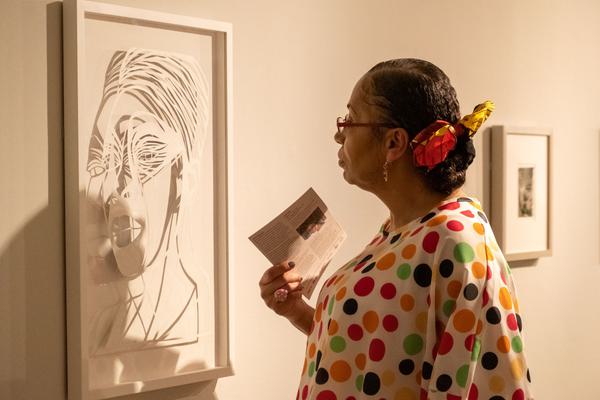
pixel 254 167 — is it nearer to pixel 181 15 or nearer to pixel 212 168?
pixel 212 168

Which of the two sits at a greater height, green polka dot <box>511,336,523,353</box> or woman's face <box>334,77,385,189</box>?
woman's face <box>334,77,385,189</box>

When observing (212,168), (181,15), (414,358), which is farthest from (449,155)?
(181,15)

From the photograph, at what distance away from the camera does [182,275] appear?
171 cm

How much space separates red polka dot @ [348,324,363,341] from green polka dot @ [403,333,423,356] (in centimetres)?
8

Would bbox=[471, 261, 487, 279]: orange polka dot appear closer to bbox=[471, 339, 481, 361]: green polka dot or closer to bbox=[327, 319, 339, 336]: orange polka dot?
bbox=[471, 339, 481, 361]: green polka dot

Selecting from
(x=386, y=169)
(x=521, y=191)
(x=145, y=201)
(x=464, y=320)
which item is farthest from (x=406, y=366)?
(x=521, y=191)

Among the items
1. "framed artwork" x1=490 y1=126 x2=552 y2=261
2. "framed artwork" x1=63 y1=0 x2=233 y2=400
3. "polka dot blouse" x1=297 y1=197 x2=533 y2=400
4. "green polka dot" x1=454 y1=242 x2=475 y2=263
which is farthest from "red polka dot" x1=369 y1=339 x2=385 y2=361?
"framed artwork" x1=490 y1=126 x2=552 y2=261

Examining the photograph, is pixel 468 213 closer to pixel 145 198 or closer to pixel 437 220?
pixel 437 220

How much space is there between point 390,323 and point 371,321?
0.04 meters

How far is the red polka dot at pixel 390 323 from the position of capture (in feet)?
4.66

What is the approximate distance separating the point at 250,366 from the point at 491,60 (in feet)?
4.25

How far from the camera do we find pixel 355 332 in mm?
1443

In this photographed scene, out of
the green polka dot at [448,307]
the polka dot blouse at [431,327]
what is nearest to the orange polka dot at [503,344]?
the polka dot blouse at [431,327]

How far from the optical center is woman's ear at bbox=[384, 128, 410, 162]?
1483 mm
